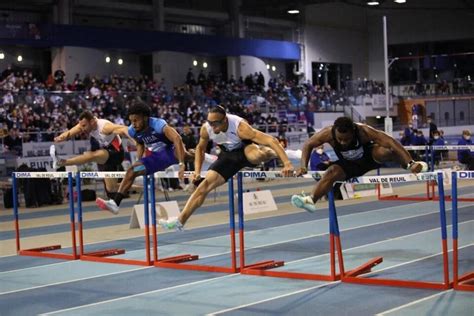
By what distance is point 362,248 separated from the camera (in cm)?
1127

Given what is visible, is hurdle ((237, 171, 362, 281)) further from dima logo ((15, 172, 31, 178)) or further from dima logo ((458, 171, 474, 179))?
dima logo ((15, 172, 31, 178))

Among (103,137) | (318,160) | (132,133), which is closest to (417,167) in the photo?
(132,133)

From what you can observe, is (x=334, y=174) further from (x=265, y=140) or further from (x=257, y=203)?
(x=257, y=203)

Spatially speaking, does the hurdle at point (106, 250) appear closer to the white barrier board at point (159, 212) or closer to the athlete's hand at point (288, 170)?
the athlete's hand at point (288, 170)

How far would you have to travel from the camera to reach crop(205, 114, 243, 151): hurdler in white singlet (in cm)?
970

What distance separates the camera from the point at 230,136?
9.76 metres

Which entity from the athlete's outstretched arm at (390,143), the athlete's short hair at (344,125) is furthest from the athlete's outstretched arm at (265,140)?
the athlete's outstretched arm at (390,143)

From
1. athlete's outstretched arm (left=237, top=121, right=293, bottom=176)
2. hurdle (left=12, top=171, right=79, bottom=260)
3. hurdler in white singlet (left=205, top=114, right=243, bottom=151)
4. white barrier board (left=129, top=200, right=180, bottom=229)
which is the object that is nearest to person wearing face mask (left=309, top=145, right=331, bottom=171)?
white barrier board (left=129, top=200, right=180, bottom=229)

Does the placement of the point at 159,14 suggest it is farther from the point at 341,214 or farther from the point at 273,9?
the point at 341,214

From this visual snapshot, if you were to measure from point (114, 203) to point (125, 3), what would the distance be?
28698 mm

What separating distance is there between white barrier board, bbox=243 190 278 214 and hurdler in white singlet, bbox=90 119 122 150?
5604 millimetres

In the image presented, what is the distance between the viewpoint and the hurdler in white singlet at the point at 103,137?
11.5m

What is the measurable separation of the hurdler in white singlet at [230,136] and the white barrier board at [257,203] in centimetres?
708

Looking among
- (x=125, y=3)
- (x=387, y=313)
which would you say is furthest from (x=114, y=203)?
(x=125, y=3)
